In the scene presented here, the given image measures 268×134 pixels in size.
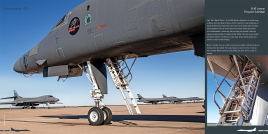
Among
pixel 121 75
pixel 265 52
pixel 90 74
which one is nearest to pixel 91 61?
pixel 90 74

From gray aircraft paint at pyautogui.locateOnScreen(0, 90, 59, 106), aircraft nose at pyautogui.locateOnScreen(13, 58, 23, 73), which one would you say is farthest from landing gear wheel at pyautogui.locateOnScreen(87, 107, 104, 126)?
gray aircraft paint at pyautogui.locateOnScreen(0, 90, 59, 106)

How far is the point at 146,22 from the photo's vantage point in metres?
8.63

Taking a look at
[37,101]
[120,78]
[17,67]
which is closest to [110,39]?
[120,78]

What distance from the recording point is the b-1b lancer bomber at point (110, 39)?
26.1ft

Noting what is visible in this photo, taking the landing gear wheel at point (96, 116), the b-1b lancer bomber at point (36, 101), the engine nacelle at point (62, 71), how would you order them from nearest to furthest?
the landing gear wheel at point (96, 116) < the engine nacelle at point (62, 71) < the b-1b lancer bomber at point (36, 101)

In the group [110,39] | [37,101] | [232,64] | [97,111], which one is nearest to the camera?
[232,64]

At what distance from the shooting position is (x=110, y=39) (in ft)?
32.6

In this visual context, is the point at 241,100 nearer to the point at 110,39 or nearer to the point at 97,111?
the point at 110,39

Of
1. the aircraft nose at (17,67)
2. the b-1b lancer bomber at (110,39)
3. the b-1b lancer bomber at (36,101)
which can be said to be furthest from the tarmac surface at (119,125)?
the b-1b lancer bomber at (36,101)

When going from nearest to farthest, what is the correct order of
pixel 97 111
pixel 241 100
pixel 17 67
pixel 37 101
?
pixel 241 100, pixel 97 111, pixel 17 67, pixel 37 101

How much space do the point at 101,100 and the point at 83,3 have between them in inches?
205

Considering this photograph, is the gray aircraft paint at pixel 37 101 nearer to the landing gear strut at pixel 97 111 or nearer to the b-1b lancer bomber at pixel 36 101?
the b-1b lancer bomber at pixel 36 101

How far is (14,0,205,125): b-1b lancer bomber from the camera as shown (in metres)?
7.94

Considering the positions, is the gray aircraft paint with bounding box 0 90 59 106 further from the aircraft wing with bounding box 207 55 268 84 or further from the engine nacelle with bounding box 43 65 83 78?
the aircraft wing with bounding box 207 55 268 84
